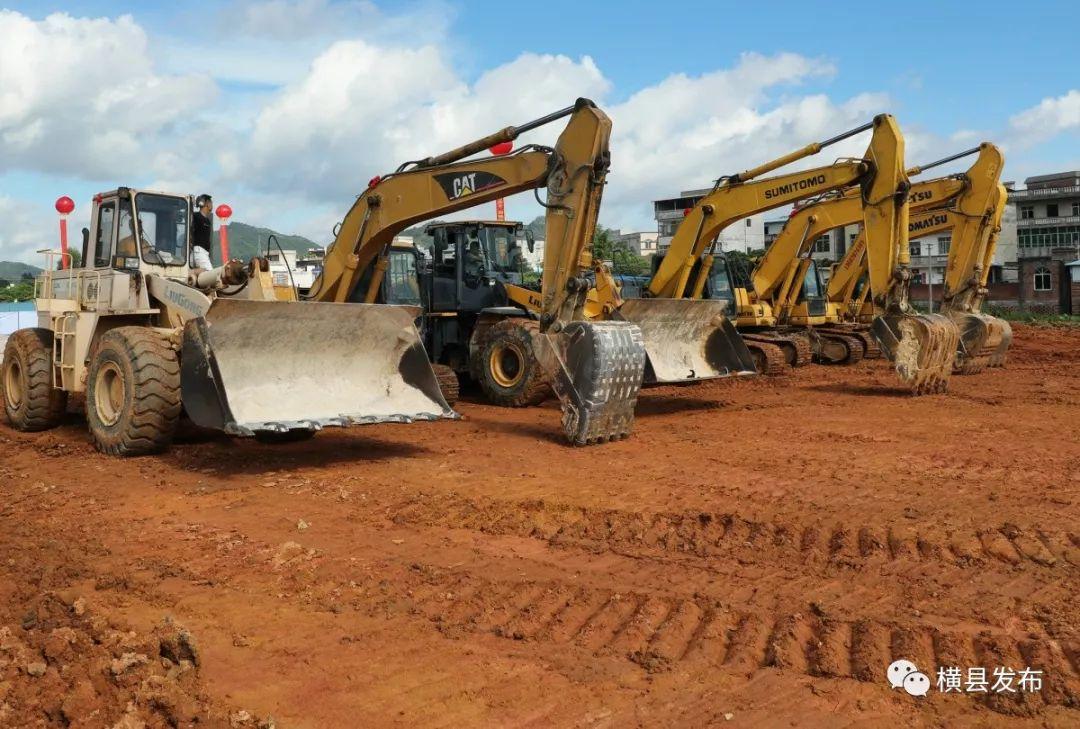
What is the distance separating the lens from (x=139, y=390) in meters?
7.77

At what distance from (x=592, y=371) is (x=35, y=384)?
5.84 m

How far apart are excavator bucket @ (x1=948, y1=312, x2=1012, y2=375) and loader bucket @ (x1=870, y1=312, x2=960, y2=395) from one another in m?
3.05

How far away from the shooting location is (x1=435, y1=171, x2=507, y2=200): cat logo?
8.70m

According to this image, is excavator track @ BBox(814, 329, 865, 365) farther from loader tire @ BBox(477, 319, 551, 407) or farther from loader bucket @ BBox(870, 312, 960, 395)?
loader tire @ BBox(477, 319, 551, 407)

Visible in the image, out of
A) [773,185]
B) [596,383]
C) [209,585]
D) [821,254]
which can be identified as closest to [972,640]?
[209,585]

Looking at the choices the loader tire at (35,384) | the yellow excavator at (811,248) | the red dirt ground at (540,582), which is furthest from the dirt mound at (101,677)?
the yellow excavator at (811,248)

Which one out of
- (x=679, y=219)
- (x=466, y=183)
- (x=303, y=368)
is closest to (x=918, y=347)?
(x=466, y=183)

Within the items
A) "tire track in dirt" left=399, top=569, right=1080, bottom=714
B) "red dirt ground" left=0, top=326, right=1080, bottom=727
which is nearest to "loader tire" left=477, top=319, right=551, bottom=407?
"red dirt ground" left=0, top=326, right=1080, bottom=727

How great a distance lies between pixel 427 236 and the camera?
1343 centimetres

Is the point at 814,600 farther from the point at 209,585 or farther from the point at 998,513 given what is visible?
the point at 209,585

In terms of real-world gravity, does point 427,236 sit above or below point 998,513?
above

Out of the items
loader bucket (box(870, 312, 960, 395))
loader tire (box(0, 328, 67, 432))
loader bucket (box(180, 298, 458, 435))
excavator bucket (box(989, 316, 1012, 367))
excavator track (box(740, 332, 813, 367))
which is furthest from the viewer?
excavator track (box(740, 332, 813, 367))

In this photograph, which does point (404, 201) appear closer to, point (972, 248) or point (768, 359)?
point (768, 359)

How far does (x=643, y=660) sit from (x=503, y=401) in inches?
324
